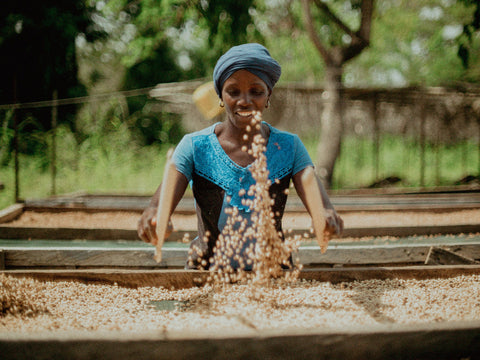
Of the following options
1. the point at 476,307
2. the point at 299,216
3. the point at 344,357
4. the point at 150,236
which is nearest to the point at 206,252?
the point at 150,236

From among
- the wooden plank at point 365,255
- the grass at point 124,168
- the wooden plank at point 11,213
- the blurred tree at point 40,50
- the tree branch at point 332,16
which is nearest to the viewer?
the wooden plank at point 365,255

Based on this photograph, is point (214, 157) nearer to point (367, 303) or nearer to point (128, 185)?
point (367, 303)

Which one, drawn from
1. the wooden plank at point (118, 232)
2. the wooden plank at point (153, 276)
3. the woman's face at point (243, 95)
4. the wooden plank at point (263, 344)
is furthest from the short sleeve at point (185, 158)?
the wooden plank at point (118, 232)

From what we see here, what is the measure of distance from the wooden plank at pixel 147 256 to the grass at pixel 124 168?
4.85 m

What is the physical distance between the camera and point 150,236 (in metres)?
1.64

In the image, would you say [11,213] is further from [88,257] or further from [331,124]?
[331,124]

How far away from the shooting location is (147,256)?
102 inches

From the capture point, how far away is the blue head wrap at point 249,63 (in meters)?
1.78

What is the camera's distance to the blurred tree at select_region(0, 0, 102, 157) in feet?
35.1

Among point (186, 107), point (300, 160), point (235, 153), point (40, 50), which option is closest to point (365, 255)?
point (300, 160)

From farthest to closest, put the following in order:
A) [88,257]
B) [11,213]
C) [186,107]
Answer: [186,107], [11,213], [88,257]

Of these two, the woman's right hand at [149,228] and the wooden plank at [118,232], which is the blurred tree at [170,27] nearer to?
the wooden plank at [118,232]

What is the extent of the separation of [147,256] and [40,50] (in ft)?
34.6

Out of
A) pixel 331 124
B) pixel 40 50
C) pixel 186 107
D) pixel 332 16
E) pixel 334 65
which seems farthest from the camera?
pixel 40 50
